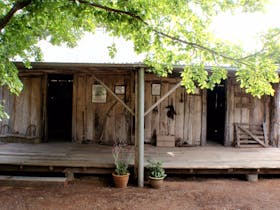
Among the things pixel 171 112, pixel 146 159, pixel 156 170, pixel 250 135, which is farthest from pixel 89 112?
pixel 250 135

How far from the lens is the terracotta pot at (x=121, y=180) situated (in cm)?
505

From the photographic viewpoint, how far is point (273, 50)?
12.7 ft

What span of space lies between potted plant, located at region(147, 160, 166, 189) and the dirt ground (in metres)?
0.13

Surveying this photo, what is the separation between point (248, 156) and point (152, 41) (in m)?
3.98

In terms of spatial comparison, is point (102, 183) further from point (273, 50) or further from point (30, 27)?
point (273, 50)

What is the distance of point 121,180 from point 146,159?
93 cm

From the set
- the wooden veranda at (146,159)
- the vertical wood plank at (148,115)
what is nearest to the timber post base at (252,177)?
the wooden veranda at (146,159)

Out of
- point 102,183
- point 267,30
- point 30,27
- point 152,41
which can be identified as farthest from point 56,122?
point 267,30

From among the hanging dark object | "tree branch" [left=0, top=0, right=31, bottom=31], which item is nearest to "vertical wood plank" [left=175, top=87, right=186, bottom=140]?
the hanging dark object

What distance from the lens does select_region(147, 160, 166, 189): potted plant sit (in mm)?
5066

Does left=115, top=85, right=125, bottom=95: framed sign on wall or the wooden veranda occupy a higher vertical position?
left=115, top=85, right=125, bottom=95: framed sign on wall

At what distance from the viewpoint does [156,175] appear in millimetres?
5094

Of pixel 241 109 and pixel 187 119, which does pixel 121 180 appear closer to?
pixel 187 119

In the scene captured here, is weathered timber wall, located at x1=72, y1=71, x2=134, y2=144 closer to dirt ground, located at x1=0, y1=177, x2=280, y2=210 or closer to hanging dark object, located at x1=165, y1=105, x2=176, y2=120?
hanging dark object, located at x1=165, y1=105, x2=176, y2=120
